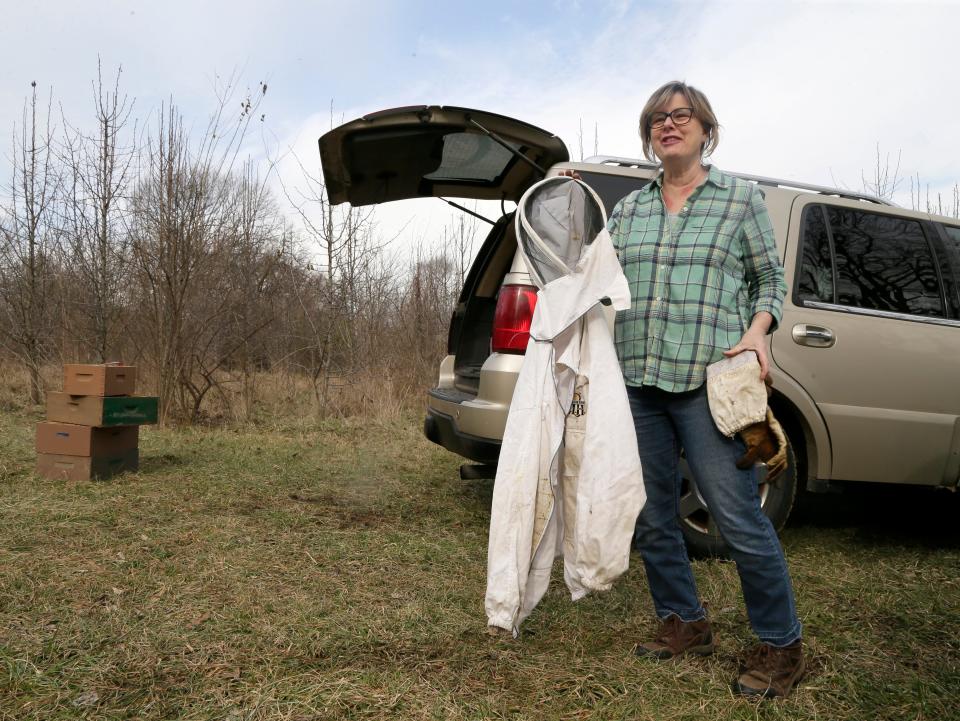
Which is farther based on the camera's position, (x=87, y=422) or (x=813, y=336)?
(x=87, y=422)

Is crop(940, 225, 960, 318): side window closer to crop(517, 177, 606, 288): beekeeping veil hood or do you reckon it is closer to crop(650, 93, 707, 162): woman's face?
crop(650, 93, 707, 162): woman's face

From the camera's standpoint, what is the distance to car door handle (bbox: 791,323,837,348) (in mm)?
3648

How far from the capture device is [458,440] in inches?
154

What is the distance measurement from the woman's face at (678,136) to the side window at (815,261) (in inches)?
64.1

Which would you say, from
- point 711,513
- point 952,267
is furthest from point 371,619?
point 952,267

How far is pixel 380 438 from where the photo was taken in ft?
26.1

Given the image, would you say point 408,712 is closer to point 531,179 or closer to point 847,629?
point 847,629

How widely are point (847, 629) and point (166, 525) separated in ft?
11.3

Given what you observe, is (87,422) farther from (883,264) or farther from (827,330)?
(883,264)

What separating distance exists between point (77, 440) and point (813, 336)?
4716 mm

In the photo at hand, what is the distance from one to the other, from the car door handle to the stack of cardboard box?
Result: 439 centimetres

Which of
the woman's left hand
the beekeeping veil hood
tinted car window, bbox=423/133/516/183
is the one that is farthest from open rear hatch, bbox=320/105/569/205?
the woman's left hand

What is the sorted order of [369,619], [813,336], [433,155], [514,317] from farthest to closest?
[433,155]
[813,336]
[514,317]
[369,619]

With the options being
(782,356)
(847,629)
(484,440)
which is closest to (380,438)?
(484,440)
